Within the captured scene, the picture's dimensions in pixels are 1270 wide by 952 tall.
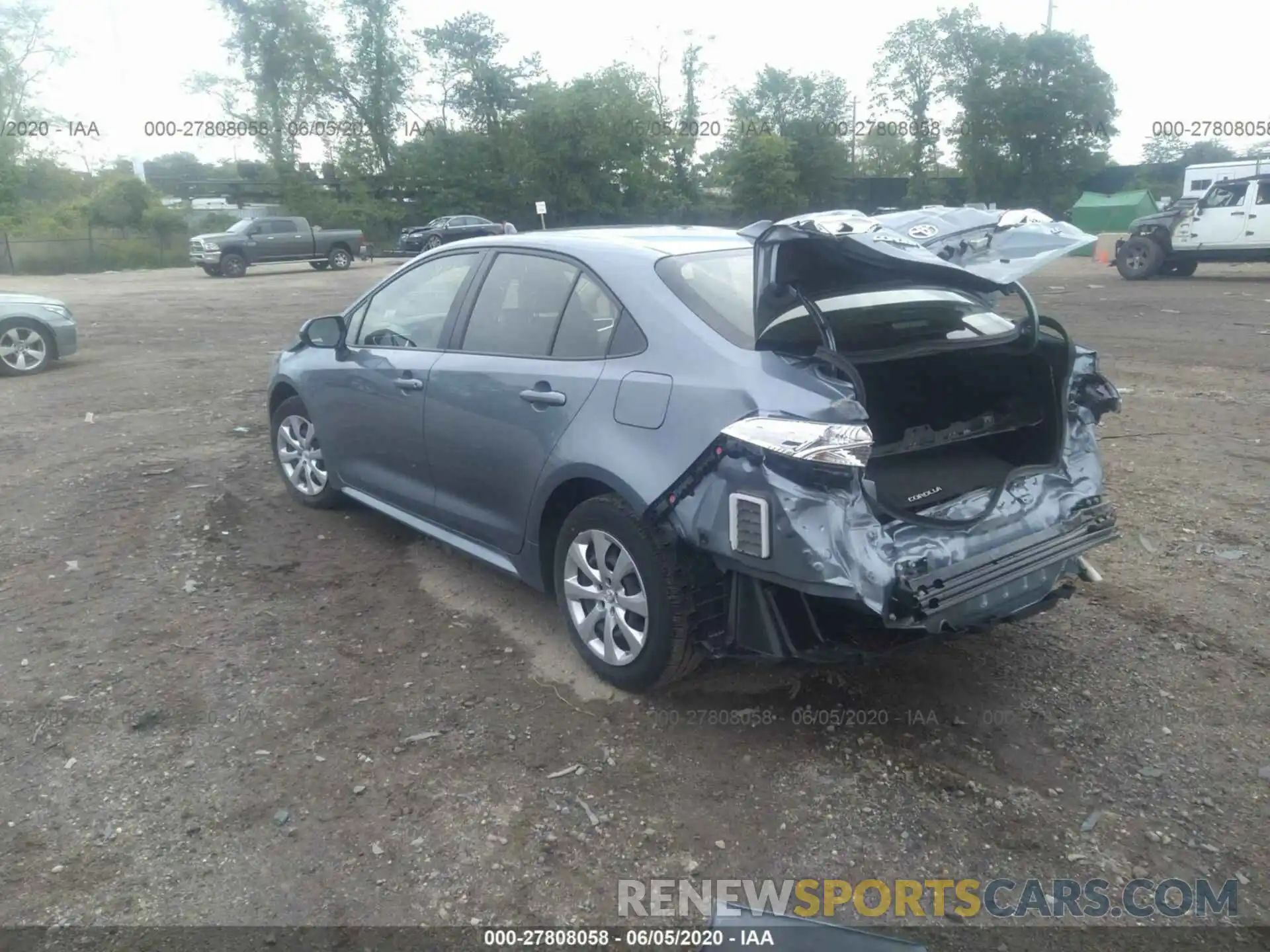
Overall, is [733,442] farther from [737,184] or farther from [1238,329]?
[737,184]

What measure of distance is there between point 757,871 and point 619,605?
3.69 ft

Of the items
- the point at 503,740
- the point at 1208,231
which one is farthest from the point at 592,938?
the point at 1208,231

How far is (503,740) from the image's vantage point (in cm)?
356

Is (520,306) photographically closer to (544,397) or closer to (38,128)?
(544,397)

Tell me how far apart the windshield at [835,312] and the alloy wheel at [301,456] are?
9.01ft

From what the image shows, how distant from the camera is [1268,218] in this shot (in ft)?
60.6

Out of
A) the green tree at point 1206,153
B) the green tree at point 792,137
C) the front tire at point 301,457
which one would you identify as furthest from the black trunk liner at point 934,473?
the green tree at point 1206,153

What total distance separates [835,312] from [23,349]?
422 inches

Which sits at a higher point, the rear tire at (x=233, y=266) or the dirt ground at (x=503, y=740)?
the rear tire at (x=233, y=266)

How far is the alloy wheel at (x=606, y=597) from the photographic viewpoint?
3.62 meters

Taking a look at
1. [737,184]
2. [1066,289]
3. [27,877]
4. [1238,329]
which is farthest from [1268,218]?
[737,184]

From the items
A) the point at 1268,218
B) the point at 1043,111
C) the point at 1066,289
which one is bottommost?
the point at 1066,289

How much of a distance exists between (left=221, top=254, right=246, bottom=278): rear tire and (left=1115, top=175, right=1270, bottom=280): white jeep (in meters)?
23.6

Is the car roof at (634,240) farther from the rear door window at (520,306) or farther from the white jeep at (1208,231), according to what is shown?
the white jeep at (1208,231)
